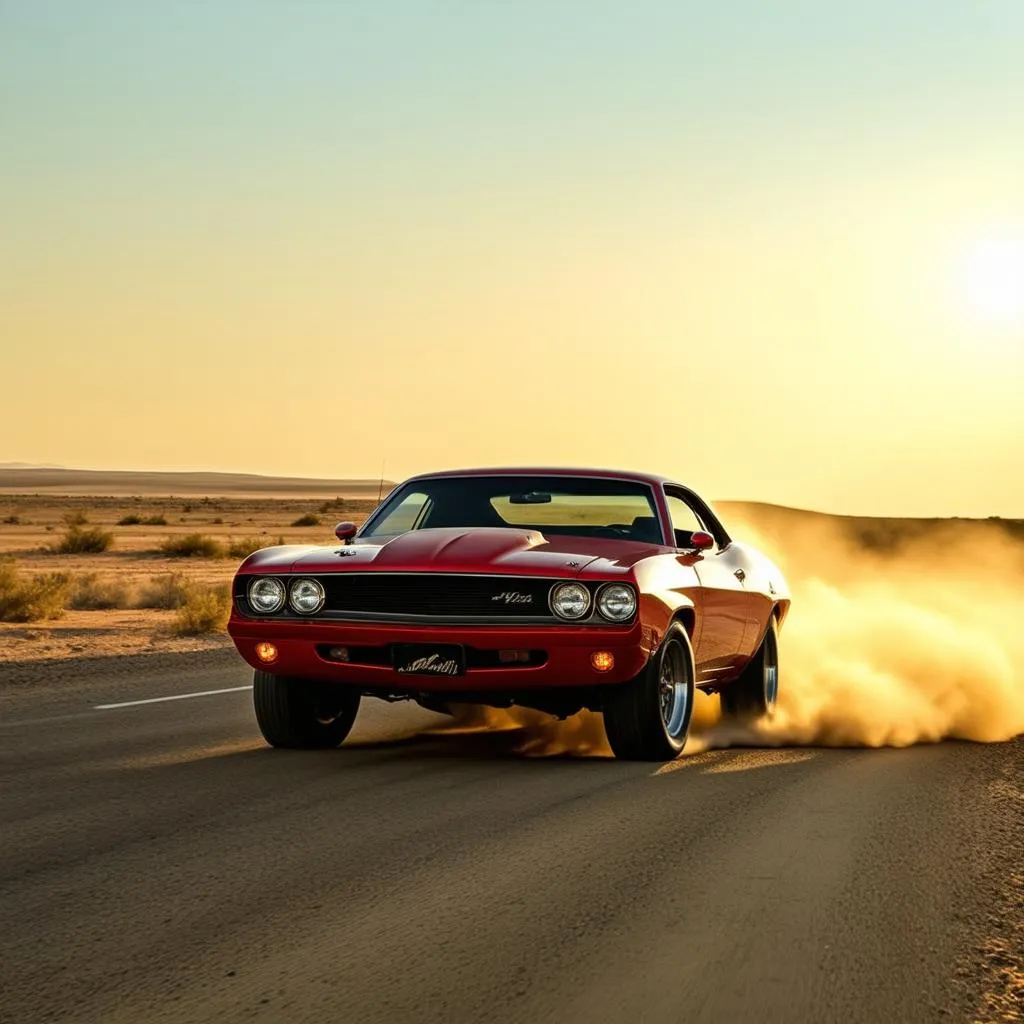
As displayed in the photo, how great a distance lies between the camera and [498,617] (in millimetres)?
8367

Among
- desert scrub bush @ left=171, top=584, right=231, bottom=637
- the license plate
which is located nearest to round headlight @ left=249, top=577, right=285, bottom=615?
the license plate

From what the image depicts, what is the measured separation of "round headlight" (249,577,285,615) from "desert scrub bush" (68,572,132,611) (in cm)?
1668

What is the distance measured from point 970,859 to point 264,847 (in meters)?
2.83

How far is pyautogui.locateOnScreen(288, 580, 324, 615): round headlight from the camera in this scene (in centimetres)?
871

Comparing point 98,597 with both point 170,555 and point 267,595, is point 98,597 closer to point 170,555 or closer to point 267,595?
point 267,595

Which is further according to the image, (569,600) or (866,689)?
(866,689)

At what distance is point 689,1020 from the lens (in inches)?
160

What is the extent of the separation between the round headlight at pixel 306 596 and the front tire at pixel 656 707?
166 cm

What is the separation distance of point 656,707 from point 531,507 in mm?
1738

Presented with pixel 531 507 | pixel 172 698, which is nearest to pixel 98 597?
pixel 172 698

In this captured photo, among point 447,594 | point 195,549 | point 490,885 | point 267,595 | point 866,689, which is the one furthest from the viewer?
point 195,549

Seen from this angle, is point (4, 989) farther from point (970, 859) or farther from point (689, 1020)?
point (970, 859)

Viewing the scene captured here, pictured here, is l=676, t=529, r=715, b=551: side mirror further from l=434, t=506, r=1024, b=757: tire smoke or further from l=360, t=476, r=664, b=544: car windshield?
l=434, t=506, r=1024, b=757: tire smoke

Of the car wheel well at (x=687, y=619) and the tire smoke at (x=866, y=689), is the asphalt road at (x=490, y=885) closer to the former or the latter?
the car wheel well at (x=687, y=619)
